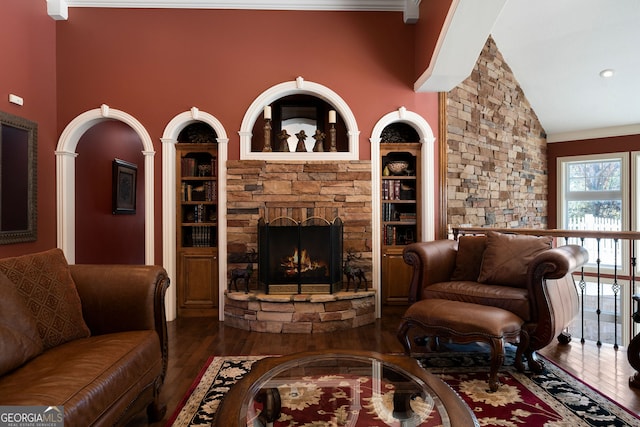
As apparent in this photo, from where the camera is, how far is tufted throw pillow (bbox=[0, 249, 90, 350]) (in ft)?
5.69

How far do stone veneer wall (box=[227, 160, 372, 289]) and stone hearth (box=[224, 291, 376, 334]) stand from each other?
0.46 metres

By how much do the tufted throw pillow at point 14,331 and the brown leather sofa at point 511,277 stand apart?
7.82ft

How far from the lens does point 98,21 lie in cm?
402

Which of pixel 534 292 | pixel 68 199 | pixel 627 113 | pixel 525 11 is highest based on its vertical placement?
pixel 525 11

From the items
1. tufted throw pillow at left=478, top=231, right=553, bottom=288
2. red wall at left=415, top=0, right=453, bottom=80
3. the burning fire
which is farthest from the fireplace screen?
red wall at left=415, top=0, right=453, bottom=80

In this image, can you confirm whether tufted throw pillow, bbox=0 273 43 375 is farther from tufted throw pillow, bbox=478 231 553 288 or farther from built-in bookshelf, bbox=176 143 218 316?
tufted throw pillow, bbox=478 231 553 288

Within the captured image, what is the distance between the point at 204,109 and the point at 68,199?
181 cm

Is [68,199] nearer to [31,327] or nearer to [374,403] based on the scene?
[31,327]

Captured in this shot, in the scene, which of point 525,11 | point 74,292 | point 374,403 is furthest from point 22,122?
point 525,11

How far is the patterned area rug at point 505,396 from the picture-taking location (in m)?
1.92

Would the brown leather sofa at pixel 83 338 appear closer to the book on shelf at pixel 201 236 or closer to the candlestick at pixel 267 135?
the book on shelf at pixel 201 236

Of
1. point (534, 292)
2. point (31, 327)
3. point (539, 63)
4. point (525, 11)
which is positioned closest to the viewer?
point (31, 327)

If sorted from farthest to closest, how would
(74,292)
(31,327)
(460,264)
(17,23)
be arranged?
(17,23) → (460,264) → (74,292) → (31,327)

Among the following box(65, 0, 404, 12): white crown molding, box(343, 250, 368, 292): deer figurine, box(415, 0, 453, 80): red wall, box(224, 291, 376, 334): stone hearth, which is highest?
box(65, 0, 404, 12): white crown molding
